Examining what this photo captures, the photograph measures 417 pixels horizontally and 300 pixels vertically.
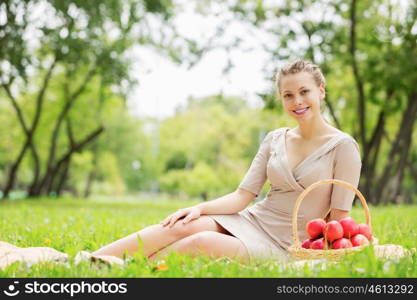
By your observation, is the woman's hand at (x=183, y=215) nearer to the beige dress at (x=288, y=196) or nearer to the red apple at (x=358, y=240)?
the beige dress at (x=288, y=196)

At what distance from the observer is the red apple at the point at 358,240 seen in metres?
4.26

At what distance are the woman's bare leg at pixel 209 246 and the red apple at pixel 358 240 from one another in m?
0.82

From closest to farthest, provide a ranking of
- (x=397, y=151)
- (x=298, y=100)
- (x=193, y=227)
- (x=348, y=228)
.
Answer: (x=348, y=228), (x=193, y=227), (x=298, y=100), (x=397, y=151)

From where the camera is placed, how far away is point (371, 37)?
18.3 m

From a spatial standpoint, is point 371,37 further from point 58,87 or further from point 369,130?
point 58,87

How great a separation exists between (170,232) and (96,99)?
2642 centimetres

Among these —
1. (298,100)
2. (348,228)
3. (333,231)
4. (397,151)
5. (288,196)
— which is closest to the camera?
(333,231)

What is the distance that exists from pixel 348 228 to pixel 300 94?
1.15 meters

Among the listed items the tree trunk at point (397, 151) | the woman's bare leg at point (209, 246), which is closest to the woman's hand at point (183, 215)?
the woman's bare leg at point (209, 246)

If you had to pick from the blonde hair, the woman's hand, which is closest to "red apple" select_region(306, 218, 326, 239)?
the woman's hand

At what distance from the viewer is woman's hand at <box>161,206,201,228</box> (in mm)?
4402

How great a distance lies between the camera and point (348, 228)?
4.30 metres

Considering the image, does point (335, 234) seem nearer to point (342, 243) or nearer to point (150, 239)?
point (342, 243)

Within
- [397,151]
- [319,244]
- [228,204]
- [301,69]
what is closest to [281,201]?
[228,204]
